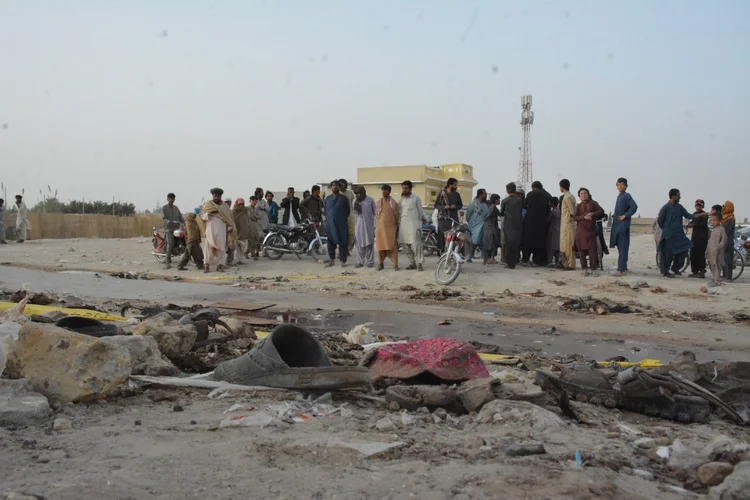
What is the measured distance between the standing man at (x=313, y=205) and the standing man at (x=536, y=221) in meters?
4.97

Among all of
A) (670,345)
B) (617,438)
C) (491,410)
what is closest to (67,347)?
(491,410)

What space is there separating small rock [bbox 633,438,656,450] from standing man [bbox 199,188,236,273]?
1187 centimetres

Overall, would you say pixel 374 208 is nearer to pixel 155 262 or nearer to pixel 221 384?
pixel 155 262

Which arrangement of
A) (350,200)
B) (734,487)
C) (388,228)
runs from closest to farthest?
(734,487)
(388,228)
(350,200)

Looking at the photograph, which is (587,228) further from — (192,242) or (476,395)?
(476,395)

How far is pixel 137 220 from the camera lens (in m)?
32.2

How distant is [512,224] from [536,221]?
0.54m

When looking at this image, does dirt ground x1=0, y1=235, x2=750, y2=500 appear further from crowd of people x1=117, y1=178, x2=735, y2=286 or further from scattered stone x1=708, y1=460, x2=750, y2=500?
crowd of people x1=117, y1=178, x2=735, y2=286

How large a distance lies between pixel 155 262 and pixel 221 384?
13070 millimetres

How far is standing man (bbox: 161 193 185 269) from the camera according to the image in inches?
579

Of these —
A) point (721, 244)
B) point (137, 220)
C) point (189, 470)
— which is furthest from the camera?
point (137, 220)

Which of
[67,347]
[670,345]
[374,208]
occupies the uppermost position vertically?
[374,208]

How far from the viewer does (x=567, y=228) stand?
12.5m

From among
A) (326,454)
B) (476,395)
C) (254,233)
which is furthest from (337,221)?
(326,454)
